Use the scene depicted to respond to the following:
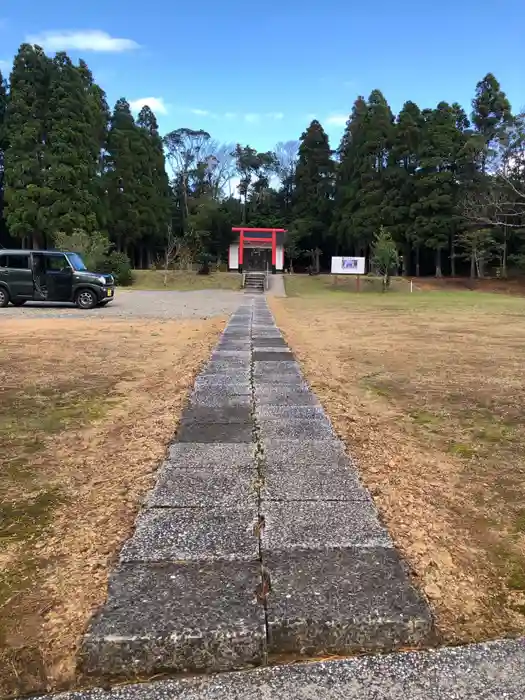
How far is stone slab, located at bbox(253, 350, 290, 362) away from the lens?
619 cm

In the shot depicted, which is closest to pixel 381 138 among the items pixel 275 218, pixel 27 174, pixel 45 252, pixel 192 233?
pixel 275 218

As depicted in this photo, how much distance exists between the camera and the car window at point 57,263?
13.8 meters

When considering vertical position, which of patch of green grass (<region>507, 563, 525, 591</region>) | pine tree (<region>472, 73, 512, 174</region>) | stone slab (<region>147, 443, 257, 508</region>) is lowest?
patch of green grass (<region>507, 563, 525, 591</region>)

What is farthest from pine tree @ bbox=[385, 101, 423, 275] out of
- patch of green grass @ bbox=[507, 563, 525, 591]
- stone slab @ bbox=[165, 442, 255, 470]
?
patch of green grass @ bbox=[507, 563, 525, 591]

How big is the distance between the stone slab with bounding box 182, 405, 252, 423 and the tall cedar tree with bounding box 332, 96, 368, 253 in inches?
1359

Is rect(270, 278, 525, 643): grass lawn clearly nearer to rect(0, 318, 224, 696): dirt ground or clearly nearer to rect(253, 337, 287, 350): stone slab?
rect(253, 337, 287, 350): stone slab

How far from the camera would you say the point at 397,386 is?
5355 mm

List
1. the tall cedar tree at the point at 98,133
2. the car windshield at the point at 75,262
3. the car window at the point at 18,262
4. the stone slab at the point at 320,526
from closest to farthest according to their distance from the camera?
the stone slab at the point at 320,526, the car window at the point at 18,262, the car windshield at the point at 75,262, the tall cedar tree at the point at 98,133

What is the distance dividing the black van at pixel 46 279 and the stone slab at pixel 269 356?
8.89 meters

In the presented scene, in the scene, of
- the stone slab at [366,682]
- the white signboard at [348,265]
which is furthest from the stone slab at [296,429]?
the white signboard at [348,265]

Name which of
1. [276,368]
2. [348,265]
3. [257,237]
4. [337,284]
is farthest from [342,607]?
[257,237]

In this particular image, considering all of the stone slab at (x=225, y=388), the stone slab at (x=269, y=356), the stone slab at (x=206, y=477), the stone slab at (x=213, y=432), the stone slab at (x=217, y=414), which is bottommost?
the stone slab at (x=206, y=477)

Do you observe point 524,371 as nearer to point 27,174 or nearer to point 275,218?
point 27,174

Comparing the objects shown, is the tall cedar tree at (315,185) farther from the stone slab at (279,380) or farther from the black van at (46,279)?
the stone slab at (279,380)
